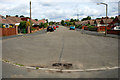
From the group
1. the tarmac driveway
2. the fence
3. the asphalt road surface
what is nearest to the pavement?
the asphalt road surface

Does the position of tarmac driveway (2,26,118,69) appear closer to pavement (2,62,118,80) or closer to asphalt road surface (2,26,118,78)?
asphalt road surface (2,26,118,78)

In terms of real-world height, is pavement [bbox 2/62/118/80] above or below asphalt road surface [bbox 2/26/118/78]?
below

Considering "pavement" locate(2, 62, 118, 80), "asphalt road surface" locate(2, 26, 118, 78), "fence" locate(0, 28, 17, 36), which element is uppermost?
"fence" locate(0, 28, 17, 36)

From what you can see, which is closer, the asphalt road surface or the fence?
the asphalt road surface

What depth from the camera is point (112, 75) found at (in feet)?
15.9

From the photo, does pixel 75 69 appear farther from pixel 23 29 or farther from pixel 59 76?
pixel 23 29

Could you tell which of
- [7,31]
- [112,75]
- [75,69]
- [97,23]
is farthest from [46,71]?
[97,23]

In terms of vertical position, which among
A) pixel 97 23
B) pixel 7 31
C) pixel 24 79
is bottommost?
pixel 24 79

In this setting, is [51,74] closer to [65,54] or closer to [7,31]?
[65,54]

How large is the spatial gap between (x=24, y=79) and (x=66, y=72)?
1.76 metres

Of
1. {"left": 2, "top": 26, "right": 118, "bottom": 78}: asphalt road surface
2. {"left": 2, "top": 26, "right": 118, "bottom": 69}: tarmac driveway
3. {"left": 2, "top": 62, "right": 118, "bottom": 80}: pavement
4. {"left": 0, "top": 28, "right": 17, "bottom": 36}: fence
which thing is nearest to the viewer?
{"left": 2, "top": 62, "right": 118, "bottom": 80}: pavement

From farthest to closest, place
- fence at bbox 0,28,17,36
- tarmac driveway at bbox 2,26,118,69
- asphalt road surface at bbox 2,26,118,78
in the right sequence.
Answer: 1. fence at bbox 0,28,17,36
2. tarmac driveway at bbox 2,26,118,69
3. asphalt road surface at bbox 2,26,118,78

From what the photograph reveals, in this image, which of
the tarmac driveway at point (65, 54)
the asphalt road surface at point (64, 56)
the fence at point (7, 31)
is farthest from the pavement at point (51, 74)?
the fence at point (7, 31)

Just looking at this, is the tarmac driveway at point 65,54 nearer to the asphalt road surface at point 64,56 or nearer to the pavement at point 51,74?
the asphalt road surface at point 64,56
